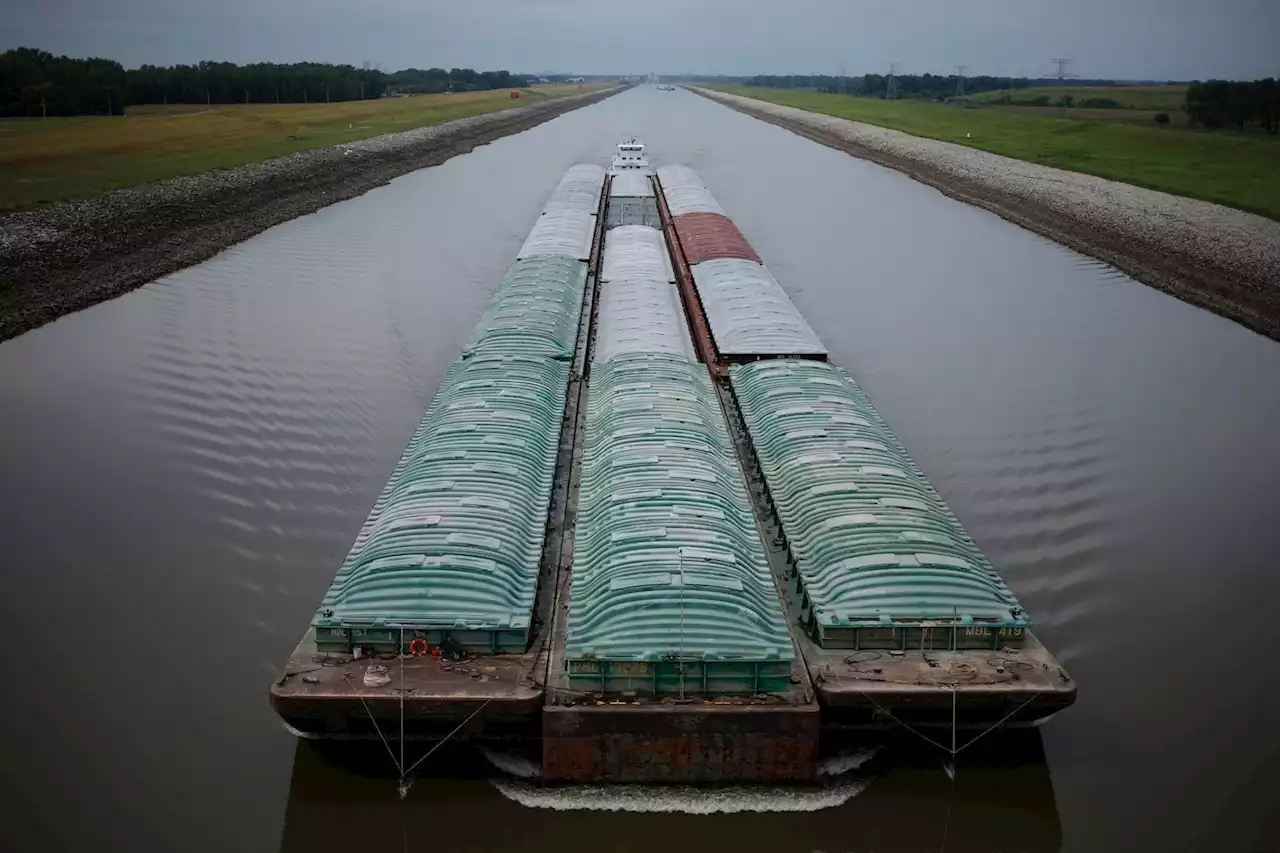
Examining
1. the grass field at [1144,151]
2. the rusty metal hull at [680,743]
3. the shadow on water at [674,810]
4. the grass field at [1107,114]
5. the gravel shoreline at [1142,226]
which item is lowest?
the shadow on water at [674,810]

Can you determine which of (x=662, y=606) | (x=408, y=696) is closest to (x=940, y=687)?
(x=662, y=606)

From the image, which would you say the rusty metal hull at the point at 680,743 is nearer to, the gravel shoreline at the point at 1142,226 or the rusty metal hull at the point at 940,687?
the rusty metal hull at the point at 940,687

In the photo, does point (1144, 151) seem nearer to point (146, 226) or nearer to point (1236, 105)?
point (1236, 105)

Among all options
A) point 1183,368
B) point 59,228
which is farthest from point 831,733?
point 59,228

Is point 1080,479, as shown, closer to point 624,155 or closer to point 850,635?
point 850,635

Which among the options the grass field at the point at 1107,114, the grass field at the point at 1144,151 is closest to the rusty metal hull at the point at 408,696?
the grass field at the point at 1144,151
